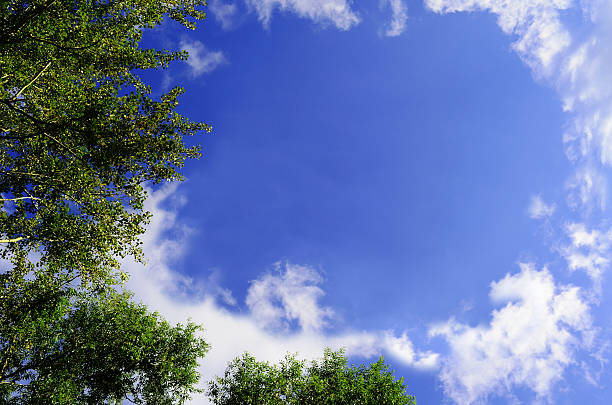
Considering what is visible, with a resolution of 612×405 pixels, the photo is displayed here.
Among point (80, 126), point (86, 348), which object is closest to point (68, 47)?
point (80, 126)

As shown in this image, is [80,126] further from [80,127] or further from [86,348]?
[86,348]

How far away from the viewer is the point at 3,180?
16.3 meters

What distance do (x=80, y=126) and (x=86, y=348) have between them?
24499 mm

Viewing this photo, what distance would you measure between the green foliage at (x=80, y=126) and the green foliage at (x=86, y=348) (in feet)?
32.2

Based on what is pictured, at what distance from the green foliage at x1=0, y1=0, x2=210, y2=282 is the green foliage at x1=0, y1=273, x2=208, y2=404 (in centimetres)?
980

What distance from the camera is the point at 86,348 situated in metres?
30.1

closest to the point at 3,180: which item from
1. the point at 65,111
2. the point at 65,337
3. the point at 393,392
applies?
the point at 65,111

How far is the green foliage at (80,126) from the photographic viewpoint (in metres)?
14.2

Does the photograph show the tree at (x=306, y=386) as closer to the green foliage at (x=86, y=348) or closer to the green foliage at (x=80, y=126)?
the green foliage at (x=86, y=348)

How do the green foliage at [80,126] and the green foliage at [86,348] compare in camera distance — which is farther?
the green foliage at [86,348]

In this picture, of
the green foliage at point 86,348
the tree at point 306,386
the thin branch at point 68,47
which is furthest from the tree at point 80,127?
the tree at point 306,386

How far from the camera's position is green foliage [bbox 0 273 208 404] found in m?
26.0

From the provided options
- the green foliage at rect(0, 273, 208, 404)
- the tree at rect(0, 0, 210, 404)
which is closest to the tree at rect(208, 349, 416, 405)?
the green foliage at rect(0, 273, 208, 404)

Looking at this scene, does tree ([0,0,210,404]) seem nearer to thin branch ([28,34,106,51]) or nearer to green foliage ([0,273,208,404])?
thin branch ([28,34,106,51])
